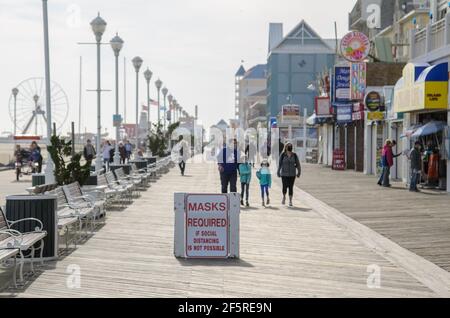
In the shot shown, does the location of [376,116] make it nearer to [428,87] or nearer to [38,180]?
[428,87]

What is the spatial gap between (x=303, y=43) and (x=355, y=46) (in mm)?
88115

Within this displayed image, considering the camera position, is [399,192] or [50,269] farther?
[399,192]

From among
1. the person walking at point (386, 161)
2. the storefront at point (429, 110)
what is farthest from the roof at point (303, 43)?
the person walking at point (386, 161)

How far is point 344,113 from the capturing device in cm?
4250

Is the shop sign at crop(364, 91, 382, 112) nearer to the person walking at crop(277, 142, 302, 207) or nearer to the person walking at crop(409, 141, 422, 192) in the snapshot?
the person walking at crop(409, 141, 422, 192)

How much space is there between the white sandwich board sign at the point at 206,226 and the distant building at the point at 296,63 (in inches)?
4428

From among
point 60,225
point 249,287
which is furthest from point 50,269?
point 249,287

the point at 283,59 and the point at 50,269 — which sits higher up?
the point at 283,59

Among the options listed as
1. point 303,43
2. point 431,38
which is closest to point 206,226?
point 431,38

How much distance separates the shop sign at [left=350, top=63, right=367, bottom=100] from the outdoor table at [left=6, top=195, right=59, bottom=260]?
97.4ft

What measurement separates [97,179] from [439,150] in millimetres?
12832

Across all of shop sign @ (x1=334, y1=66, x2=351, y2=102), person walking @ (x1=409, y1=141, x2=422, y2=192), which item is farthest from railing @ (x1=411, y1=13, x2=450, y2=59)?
shop sign @ (x1=334, y1=66, x2=351, y2=102)

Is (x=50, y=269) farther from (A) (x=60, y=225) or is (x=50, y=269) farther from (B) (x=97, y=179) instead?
(B) (x=97, y=179)
